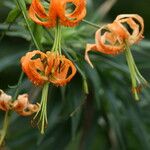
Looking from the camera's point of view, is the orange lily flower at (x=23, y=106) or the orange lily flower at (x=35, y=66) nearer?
the orange lily flower at (x=35, y=66)

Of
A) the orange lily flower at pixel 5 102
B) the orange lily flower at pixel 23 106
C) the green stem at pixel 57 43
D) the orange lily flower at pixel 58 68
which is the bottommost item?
the orange lily flower at pixel 23 106

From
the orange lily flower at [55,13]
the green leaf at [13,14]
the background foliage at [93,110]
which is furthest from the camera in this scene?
the background foliage at [93,110]

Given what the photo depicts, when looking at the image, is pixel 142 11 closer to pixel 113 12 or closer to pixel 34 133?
pixel 113 12

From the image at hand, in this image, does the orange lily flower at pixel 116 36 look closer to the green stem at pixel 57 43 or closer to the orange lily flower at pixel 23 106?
the green stem at pixel 57 43

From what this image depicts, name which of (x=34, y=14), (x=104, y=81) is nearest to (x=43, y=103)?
(x=34, y=14)

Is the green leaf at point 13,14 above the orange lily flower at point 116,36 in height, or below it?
above

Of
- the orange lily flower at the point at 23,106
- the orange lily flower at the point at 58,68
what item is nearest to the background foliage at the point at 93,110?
the orange lily flower at the point at 23,106

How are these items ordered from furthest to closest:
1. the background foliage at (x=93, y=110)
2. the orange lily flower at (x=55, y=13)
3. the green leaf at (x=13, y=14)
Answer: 1. the background foliage at (x=93, y=110)
2. the green leaf at (x=13, y=14)
3. the orange lily flower at (x=55, y=13)

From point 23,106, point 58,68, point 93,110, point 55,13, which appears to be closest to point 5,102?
point 23,106
